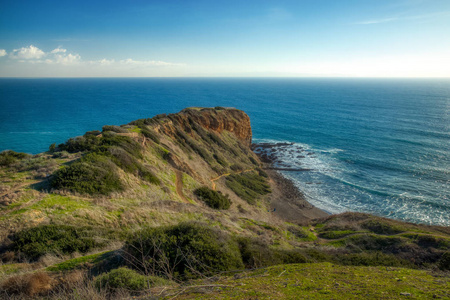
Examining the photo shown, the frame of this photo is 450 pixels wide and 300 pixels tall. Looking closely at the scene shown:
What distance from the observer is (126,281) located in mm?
6754

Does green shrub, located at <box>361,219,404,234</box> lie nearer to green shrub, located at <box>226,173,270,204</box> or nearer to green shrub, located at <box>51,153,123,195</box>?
green shrub, located at <box>226,173,270,204</box>

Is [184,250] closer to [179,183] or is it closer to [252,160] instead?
[179,183]

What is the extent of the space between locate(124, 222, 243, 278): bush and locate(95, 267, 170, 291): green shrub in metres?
0.95

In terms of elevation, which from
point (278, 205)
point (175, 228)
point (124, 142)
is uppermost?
point (124, 142)

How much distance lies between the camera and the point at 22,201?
1255cm

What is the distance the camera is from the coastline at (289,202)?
33656mm

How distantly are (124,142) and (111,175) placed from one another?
26.6 feet

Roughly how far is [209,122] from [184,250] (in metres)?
39.9

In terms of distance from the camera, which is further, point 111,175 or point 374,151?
point 374,151

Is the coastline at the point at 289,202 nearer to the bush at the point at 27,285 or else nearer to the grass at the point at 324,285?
the grass at the point at 324,285

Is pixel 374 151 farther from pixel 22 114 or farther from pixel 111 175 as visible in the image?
pixel 22 114

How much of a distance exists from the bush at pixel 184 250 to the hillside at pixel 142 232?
0.04 m

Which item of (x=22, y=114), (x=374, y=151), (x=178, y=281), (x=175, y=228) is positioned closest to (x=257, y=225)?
(x=175, y=228)

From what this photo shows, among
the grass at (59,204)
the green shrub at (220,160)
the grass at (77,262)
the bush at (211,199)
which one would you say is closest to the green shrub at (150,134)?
the bush at (211,199)
